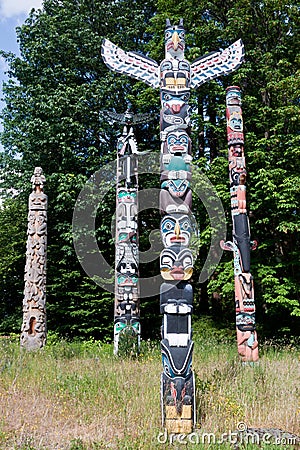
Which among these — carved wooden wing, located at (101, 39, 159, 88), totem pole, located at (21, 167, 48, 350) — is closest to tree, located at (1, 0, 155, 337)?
totem pole, located at (21, 167, 48, 350)

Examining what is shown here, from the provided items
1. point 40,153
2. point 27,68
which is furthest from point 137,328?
point 27,68

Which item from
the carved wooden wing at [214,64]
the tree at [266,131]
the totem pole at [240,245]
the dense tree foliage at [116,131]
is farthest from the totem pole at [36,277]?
the tree at [266,131]

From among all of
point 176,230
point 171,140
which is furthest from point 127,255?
point 176,230

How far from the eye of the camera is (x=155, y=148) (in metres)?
17.6

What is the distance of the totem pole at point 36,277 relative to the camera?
8852 mm

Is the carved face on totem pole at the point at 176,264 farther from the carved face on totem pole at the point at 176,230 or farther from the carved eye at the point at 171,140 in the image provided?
the carved eye at the point at 171,140

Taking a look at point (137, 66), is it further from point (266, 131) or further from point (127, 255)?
point (266, 131)

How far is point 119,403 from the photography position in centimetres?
537

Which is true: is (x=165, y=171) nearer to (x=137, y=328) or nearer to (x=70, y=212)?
(x=137, y=328)

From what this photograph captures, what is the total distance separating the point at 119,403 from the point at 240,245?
176 inches

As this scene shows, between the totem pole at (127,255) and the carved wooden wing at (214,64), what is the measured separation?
3885mm

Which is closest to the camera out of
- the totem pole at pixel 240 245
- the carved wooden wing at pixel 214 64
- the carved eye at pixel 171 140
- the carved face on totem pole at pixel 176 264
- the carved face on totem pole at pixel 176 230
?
the carved face on totem pole at pixel 176 264

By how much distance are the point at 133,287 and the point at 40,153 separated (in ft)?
25.3

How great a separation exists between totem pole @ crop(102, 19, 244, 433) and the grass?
0.36 metres
